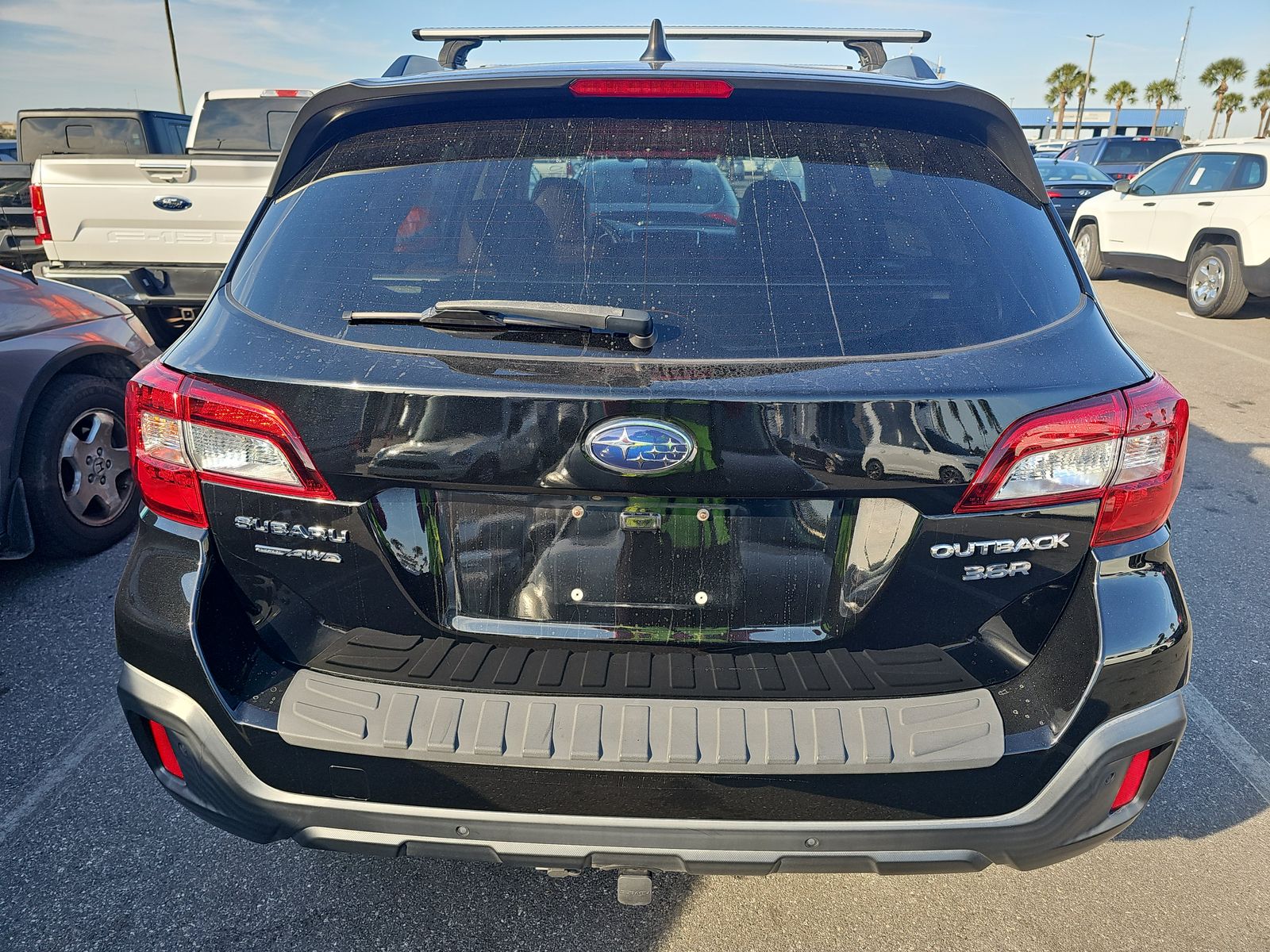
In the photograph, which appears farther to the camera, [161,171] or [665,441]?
→ [161,171]

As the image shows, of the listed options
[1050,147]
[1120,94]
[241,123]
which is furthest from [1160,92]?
[241,123]

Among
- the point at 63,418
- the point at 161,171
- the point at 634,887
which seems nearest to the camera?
the point at 634,887

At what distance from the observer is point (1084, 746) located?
67.6 inches

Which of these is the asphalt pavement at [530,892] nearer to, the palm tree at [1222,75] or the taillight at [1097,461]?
the taillight at [1097,461]

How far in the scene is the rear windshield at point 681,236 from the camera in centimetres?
178

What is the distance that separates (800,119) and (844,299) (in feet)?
1.58

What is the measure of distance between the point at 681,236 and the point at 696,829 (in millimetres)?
1149

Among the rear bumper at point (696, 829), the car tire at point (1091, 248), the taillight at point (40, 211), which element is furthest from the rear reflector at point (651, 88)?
the car tire at point (1091, 248)

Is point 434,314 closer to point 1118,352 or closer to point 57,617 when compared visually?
point 1118,352

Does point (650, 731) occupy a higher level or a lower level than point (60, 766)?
higher

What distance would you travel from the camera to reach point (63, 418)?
4145mm

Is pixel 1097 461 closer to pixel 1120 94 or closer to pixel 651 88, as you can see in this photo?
pixel 651 88

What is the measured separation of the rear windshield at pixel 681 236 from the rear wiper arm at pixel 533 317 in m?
0.03

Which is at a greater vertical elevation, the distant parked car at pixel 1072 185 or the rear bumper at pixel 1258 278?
the rear bumper at pixel 1258 278
